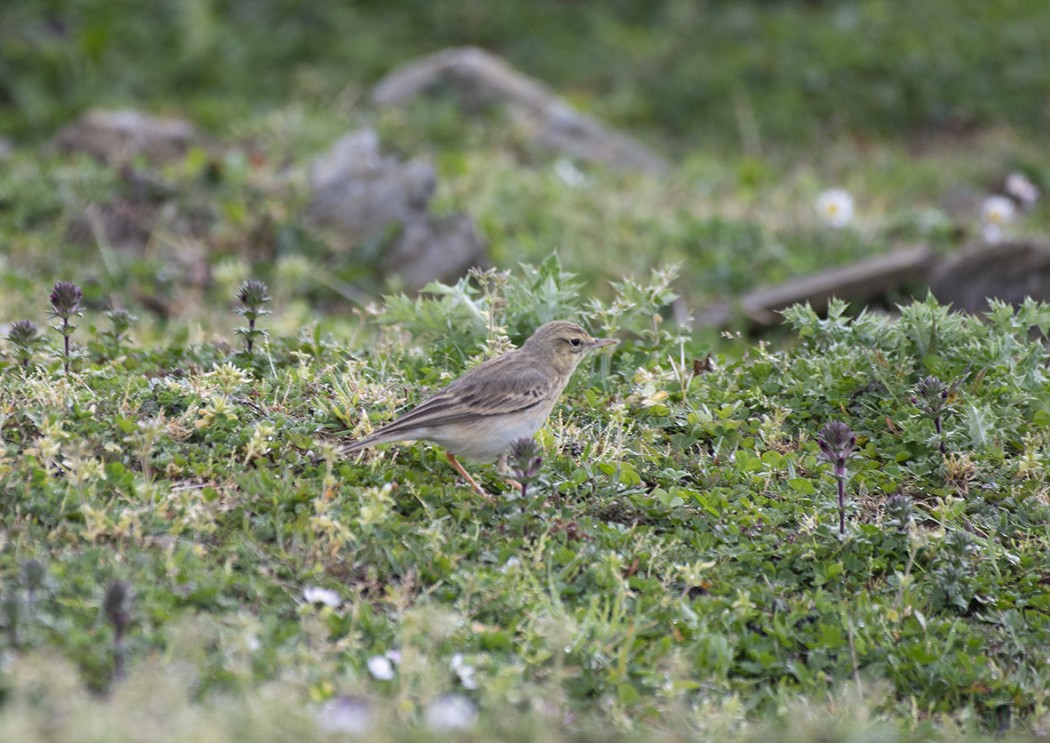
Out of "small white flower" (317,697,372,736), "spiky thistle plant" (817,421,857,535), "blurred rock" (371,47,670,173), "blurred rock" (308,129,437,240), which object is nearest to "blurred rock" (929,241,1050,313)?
"blurred rock" (308,129,437,240)

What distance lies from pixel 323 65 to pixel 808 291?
28.7 ft

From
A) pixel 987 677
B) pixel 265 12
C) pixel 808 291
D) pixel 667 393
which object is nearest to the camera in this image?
pixel 987 677

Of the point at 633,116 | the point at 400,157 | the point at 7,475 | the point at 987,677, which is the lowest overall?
the point at 633,116

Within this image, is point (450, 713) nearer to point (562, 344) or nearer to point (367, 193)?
point (562, 344)

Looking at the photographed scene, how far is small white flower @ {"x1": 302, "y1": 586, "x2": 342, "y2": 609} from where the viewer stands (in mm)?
5121

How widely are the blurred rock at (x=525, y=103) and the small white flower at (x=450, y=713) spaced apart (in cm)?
1060

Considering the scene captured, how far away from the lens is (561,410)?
7.07 meters

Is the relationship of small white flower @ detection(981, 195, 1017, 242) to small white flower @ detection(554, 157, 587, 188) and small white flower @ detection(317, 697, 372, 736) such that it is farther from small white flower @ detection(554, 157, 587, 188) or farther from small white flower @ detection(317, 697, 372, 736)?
Result: small white flower @ detection(317, 697, 372, 736)

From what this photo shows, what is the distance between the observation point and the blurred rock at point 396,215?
11266 millimetres

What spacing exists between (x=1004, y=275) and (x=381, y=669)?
24.8 ft

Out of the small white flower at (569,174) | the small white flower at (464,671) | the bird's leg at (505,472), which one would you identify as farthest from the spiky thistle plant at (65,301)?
the small white flower at (569,174)

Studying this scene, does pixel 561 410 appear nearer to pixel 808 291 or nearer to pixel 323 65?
pixel 808 291

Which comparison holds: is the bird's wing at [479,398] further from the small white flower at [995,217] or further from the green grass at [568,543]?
the small white flower at [995,217]

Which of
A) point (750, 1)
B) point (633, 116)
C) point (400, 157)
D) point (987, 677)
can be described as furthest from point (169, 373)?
point (750, 1)
